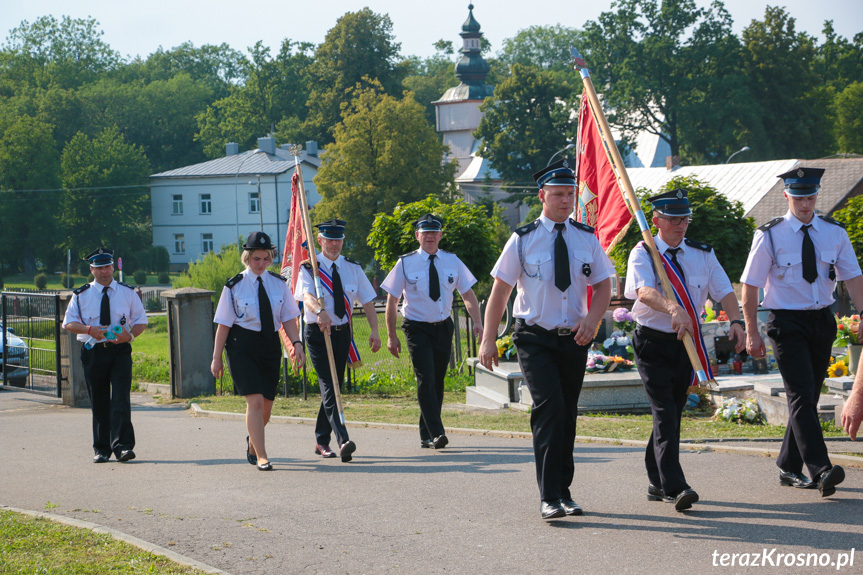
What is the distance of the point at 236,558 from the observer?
5.93 meters

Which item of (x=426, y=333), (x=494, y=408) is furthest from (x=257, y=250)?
(x=494, y=408)

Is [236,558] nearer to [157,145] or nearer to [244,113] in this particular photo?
[244,113]

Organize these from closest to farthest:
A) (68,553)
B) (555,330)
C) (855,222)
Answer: (68,553) → (555,330) → (855,222)

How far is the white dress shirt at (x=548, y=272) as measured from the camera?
6.57 meters

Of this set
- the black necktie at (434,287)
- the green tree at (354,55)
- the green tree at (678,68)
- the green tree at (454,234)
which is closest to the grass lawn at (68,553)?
the black necktie at (434,287)

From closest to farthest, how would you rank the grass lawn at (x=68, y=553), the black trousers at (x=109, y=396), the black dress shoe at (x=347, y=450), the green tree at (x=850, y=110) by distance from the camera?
the grass lawn at (x=68, y=553) → the black dress shoe at (x=347, y=450) → the black trousers at (x=109, y=396) → the green tree at (x=850, y=110)

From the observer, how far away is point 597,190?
8.77 m

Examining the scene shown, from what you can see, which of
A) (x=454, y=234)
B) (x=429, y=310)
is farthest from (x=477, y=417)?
(x=454, y=234)

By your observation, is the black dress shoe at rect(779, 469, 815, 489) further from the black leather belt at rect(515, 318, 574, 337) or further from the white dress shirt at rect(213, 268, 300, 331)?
the white dress shirt at rect(213, 268, 300, 331)

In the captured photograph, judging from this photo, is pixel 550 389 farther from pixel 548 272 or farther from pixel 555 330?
pixel 548 272

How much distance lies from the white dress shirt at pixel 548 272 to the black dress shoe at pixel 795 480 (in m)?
1.88

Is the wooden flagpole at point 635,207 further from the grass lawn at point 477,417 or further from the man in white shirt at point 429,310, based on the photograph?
the grass lawn at point 477,417

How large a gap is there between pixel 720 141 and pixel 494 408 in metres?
59.7

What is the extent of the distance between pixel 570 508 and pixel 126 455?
16.7ft
